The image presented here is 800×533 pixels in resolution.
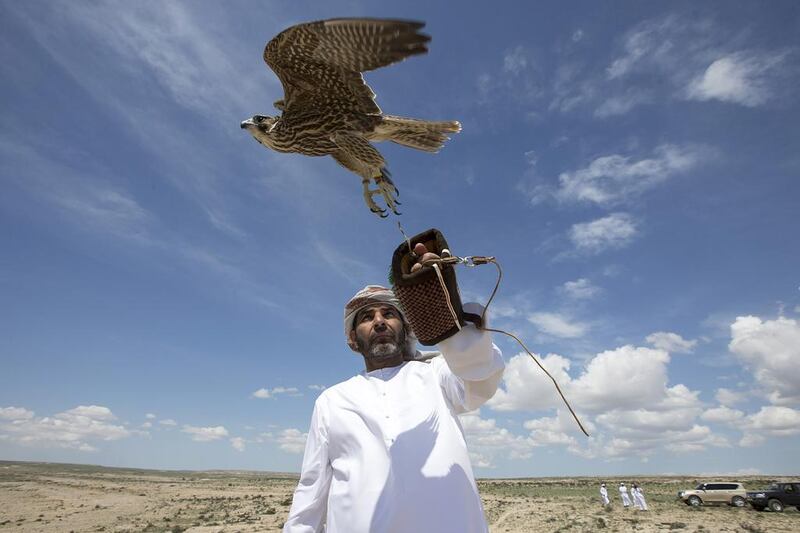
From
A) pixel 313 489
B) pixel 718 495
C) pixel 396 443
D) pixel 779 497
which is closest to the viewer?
pixel 396 443

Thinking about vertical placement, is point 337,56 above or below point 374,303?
above

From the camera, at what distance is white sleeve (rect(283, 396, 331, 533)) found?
2252 mm

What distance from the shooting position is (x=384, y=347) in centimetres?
266

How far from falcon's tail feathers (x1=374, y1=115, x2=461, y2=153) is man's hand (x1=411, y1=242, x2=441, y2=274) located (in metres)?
1.76

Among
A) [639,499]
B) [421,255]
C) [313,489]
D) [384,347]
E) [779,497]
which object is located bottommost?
[639,499]

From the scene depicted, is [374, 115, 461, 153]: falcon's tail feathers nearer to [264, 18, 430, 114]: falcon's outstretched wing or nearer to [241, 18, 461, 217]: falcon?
Result: [241, 18, 461, 217]: falcon

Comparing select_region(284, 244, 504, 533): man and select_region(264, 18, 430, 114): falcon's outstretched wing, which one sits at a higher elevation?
select_region(264, 18, 430, 114): falcon's outstretched wing

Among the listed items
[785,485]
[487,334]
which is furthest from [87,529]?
[785,485]

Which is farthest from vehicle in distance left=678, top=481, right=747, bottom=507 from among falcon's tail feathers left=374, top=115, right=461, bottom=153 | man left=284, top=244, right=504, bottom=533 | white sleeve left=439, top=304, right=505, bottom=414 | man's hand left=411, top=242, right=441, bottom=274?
man's hand left=411, top=242, right=441, bottom=274

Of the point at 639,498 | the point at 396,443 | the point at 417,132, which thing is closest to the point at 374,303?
the point at 396,443

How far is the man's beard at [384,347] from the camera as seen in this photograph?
8.68ft

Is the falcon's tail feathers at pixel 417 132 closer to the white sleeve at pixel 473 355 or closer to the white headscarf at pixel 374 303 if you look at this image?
the white headscarf at pixel 374 303

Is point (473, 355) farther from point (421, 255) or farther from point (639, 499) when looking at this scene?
point (639, 499)

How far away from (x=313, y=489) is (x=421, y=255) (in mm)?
1329
